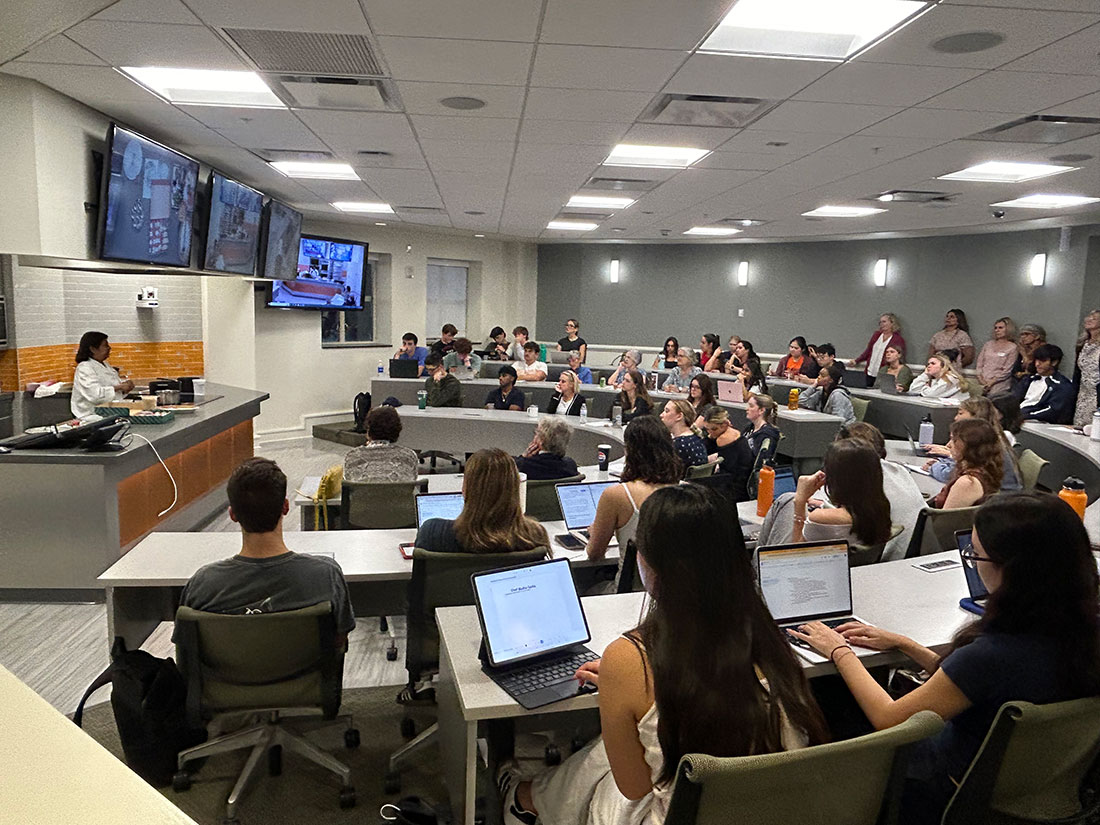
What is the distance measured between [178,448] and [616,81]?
3.90 m

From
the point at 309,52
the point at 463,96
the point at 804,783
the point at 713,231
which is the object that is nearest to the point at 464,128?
the point at 463,96

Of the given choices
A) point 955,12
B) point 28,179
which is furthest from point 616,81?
point 28,179

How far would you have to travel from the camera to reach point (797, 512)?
129 inches

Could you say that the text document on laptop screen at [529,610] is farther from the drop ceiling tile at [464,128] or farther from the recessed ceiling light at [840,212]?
the recessed ceiling light at [840,212]

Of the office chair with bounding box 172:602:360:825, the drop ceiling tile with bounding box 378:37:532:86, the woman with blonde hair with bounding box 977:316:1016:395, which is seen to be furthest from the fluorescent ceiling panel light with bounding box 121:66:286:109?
the woman with blonde hair with bounding box 977:316:1016:395

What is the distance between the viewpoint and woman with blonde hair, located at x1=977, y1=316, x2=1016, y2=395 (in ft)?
30.8

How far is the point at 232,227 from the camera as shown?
22.4 ft

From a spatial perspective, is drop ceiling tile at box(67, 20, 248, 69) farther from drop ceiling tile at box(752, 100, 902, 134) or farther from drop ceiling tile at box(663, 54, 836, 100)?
drop ceiling tile at box(752, 100, 902, 134)

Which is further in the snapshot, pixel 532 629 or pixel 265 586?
pixel 265 586

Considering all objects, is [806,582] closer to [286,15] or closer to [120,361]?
[286,15]

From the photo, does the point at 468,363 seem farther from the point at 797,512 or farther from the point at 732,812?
the point at 732,812

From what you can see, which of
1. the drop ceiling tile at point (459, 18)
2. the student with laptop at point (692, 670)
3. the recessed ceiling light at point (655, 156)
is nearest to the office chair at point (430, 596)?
the student with laptop at point (692, 670)

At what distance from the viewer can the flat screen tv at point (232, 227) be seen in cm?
633

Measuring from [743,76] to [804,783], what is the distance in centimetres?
320
